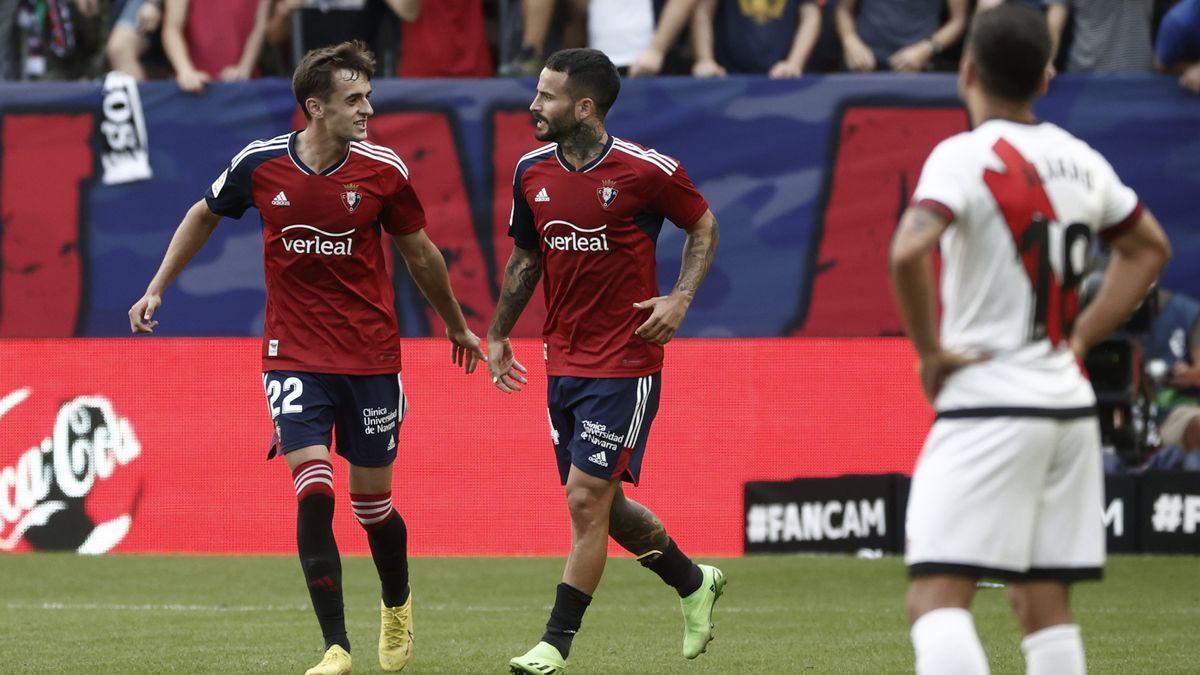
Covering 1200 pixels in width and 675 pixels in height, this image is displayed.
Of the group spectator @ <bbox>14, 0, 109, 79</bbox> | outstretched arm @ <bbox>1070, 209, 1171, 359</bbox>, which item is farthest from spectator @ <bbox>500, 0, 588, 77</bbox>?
outstretched arm @ <bbox>1070, 209, 1171, 359</bbox>

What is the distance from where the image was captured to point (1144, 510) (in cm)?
1117

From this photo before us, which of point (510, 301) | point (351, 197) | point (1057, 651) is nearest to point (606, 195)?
point (510, 301)

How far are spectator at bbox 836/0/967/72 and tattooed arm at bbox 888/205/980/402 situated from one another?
8647mm

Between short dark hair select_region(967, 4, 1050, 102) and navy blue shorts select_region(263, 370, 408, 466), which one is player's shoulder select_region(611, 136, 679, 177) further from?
short dark hair select_region(967, 4, 1050, 102)

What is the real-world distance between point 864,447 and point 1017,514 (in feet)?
23.0

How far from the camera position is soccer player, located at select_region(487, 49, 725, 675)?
6902mm

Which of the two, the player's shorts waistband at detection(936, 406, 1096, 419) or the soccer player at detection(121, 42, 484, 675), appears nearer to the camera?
the player's shorts waistband at detection(936, 406, 1096, 419)

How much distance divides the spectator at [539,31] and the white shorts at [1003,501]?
8.54 metres

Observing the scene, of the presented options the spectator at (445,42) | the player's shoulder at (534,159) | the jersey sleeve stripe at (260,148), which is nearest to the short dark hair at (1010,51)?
the player's shoulder at (534,159)

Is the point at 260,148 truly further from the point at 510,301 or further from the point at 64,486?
the point at 64,486

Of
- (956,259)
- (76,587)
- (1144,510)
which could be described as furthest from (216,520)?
(956,259)

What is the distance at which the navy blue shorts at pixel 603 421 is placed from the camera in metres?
6.89

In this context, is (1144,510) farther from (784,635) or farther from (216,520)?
(216,520)

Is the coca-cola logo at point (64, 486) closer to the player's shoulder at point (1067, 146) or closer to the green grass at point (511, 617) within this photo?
the green grass at point (511, 617)
